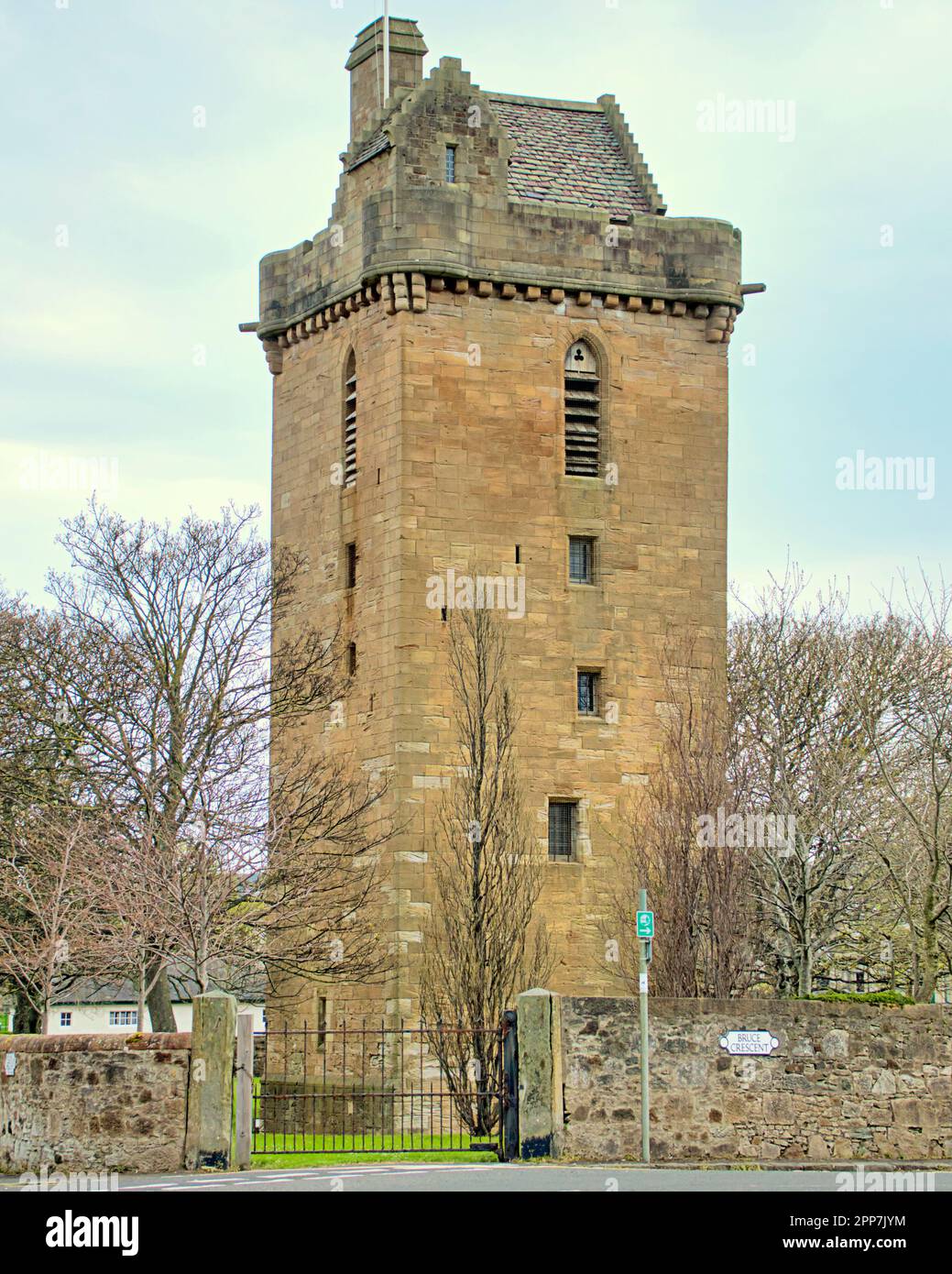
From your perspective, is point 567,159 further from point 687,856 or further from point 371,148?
point 687,856

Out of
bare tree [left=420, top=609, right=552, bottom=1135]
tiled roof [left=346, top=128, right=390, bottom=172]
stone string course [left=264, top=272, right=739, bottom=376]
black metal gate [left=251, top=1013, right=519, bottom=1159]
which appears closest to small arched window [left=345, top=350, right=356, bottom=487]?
stone string course [left=264, top=272, right=739, bottom=376]

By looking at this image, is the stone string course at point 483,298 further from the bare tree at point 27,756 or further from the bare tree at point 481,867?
the bare tree at point 27,756

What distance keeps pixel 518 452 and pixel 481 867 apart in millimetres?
7264

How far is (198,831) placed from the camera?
119ft

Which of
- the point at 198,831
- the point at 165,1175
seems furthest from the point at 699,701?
the point at 165,1175

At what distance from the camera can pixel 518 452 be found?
3856cm

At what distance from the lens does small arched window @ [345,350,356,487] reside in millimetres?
39875

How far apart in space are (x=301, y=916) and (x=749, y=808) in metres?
7.45

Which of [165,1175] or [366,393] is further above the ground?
[366,393]

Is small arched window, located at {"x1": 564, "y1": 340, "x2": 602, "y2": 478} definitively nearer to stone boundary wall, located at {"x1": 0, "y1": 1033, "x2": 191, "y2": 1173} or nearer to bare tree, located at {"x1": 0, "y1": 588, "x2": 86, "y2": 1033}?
bare tree, located at {"x1": 0, "y1": 588, "x2": 86, "y2": 1033}
